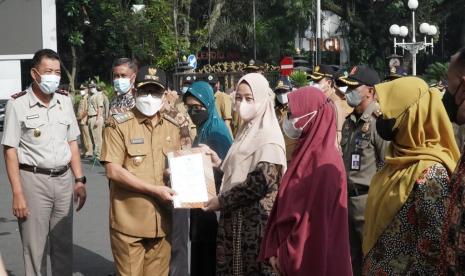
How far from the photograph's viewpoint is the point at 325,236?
13.7 ft

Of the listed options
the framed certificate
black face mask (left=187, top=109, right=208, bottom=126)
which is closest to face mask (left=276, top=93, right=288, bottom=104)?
black face mask (left=187, top=109, right=208, bottom=126)

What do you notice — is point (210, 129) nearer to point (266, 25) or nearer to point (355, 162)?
point (355, 162)

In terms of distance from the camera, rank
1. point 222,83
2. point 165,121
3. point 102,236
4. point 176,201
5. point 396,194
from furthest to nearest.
A: point 222,83, point 102,236, point 165,121, point 176,201, point 396,194

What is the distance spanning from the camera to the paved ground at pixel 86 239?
25.8 feet

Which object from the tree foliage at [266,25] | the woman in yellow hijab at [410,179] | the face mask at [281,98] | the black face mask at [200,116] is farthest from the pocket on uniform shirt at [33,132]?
the tree foliage at [266,25]

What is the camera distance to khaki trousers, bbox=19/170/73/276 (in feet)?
20.2

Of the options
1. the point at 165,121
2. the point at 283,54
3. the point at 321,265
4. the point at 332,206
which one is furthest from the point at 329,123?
the point at 283,54

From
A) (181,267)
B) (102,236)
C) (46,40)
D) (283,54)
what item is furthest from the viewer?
(283,54)

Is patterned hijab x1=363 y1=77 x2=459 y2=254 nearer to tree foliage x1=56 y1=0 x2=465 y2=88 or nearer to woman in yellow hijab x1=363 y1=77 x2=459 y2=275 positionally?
woman in yellow hijab x1=363 y1=77 x2=459 y2=275

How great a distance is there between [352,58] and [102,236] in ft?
114

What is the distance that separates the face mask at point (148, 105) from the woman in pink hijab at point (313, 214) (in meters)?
1.56

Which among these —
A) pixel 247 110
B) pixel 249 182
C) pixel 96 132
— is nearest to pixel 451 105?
pixel 249 182

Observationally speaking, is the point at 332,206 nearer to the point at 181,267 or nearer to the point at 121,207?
the point at 121,207

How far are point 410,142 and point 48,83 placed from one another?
3.18m
